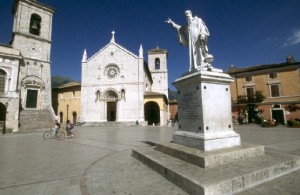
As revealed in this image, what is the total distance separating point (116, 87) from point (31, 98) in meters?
13.0

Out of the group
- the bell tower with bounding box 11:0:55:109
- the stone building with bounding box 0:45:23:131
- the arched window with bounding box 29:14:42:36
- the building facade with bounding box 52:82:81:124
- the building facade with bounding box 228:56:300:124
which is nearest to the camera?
the stone building with bounding box 0:45:23:131

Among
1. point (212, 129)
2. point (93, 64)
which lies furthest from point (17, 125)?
point (212, 129)

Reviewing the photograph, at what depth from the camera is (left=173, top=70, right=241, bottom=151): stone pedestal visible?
4.45 metres

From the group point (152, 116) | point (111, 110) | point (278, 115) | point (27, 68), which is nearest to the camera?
point (27, 68)

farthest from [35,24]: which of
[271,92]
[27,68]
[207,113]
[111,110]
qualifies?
[271,92]

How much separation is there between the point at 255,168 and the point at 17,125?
25050 mm

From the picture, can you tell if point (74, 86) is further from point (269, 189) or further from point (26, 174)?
point (269, 189)

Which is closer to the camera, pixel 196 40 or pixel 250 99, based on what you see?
pixel 196 40

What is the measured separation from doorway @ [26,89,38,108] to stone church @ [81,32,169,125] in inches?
273

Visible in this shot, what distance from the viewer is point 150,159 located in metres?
4.62

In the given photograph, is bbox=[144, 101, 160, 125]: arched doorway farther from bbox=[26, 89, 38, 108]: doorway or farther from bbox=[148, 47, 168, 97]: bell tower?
bbox=[26, 89, 38, 108]: doorway

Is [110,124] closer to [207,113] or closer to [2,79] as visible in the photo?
[2,79]

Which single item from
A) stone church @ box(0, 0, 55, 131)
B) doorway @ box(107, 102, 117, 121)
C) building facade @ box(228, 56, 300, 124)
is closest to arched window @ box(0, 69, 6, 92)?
stone church @ box(0, 0, 55, 131)

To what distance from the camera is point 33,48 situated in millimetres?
27156
